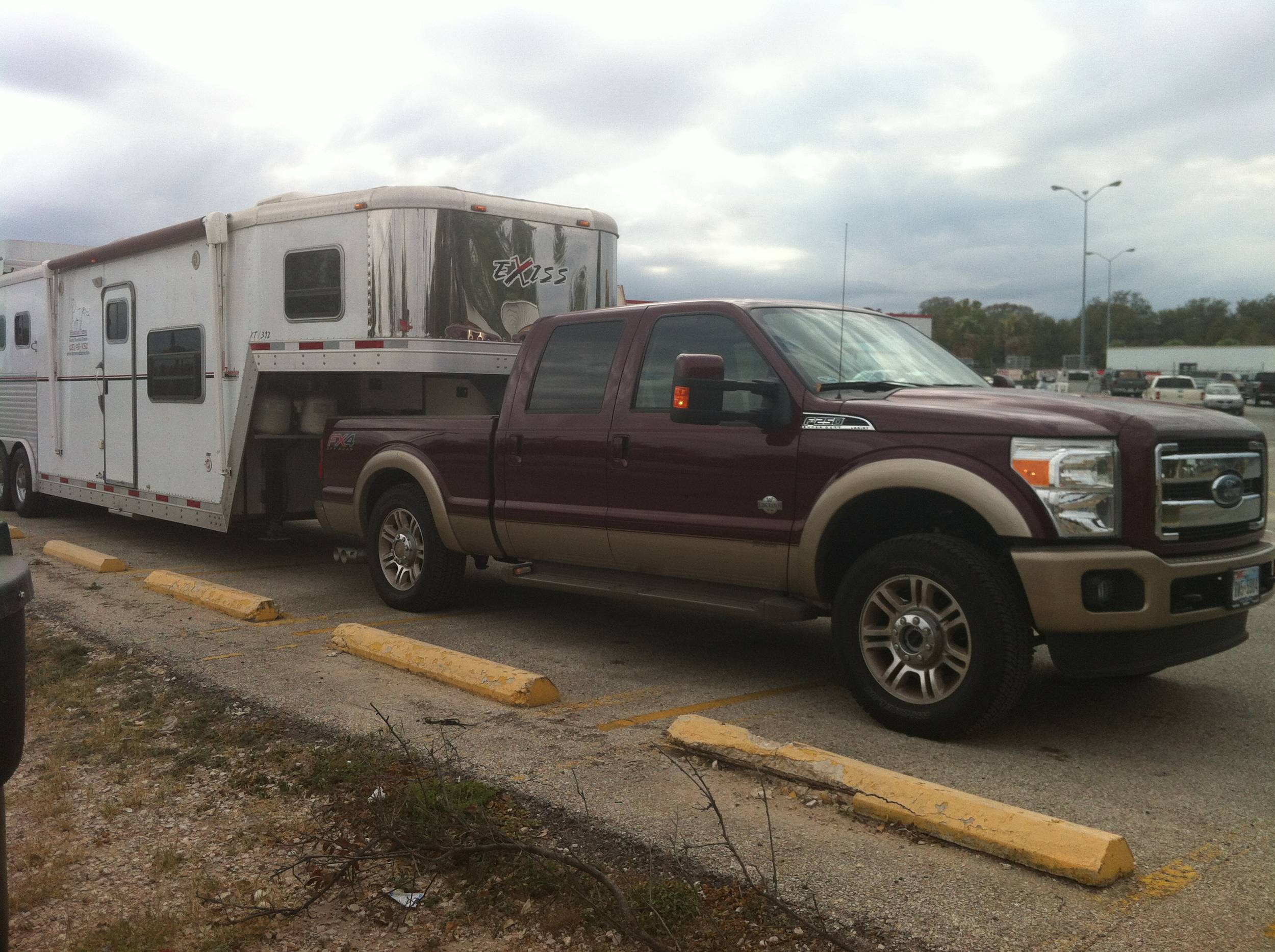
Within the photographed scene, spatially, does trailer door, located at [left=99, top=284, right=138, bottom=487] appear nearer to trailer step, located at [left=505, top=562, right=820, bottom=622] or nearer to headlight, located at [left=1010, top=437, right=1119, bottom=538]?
trailer step, located at [left=505, top=562, right=820, bottom=622]

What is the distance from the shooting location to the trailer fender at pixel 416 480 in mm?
7520

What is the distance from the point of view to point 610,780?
4500 mm

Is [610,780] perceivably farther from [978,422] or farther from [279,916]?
[978,422]

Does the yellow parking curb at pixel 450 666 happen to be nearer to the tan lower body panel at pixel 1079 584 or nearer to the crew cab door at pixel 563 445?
the crew cab door at pixel 563 445

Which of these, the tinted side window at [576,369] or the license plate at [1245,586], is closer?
the license plate at [1245,586]

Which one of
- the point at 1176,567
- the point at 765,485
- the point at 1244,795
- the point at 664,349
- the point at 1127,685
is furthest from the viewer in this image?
the point at 664,349

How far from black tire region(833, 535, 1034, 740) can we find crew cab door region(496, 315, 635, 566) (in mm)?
1771

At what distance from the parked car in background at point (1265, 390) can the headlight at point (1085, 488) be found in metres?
57.5

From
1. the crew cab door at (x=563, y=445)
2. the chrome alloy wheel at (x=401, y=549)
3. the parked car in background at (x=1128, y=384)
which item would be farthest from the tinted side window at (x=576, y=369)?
the parked car in background at (x=1128, y=384)

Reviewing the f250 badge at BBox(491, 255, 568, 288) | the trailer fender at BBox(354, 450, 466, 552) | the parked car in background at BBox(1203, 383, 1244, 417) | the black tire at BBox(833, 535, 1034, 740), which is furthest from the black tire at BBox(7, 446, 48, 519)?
the parked car in background at BBox(1203, 383, 1244, 417)

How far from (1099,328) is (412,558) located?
11247cm

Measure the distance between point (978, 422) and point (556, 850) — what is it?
252 centimetres

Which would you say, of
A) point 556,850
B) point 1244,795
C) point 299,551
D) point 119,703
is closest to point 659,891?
point 556,850

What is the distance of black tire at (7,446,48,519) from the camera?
13.8m
